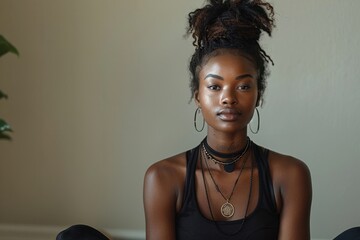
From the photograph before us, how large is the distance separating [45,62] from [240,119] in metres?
0.70

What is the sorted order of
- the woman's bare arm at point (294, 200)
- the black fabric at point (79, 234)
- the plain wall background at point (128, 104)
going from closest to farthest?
the black fabric at point (79, 234)
the woman's bare arm at point (294, 200)
the plain wall background at point (128, 104)

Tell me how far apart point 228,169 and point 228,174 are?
0.04 ft

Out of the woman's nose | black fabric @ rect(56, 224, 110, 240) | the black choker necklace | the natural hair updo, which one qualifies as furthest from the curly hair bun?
black fabric @ rect(56, 224, 110, 240)

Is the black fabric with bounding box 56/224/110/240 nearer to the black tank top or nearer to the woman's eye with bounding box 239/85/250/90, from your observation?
the black tank top

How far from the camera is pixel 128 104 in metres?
1.40

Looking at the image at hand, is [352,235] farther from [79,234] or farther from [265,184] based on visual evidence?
[79,234]

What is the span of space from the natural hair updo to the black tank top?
8.5 inches

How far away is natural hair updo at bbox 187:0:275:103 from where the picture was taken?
996mm

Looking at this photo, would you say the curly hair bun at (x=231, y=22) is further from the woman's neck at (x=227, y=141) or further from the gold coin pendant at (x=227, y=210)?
the gold coin pendant at (x=227, y=210)

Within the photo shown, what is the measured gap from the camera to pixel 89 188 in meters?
1.45

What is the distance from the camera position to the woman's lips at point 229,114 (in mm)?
973

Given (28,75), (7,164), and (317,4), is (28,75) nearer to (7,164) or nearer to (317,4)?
(7,164)

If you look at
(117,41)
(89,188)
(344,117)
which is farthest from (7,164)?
(344,117)

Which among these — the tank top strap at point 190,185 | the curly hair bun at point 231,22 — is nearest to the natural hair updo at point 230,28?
the curly hair bun at point 231,22
